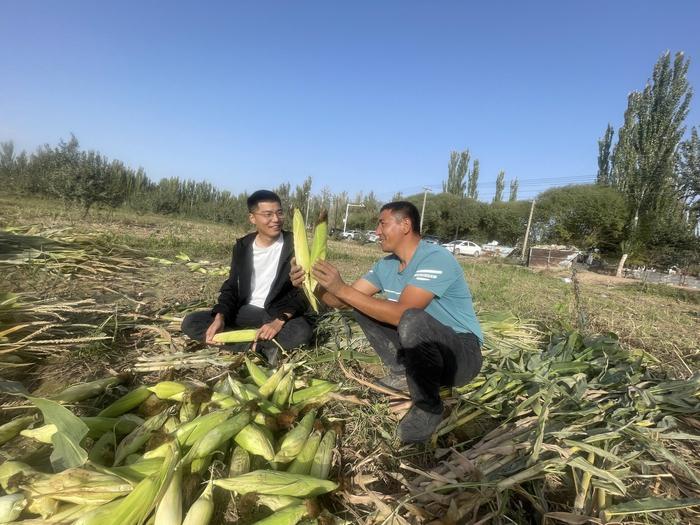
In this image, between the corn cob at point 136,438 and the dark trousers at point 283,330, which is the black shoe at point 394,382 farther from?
the corn cob at point 136,438

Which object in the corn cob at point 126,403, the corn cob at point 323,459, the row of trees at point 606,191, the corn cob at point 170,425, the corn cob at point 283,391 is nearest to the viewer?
the corn cob at point 323,459

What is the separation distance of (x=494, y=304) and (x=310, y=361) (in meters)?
4.33

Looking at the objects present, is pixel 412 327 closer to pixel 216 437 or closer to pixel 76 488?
pixel 216 437

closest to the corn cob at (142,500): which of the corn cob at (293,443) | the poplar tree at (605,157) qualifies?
the corn cob at (293,443)

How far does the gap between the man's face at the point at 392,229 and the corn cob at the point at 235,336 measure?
1164 mm

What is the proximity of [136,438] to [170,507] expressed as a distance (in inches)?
19.8

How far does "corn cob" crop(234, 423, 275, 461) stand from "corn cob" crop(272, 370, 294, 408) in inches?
15.6

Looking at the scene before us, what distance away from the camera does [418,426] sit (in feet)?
6.27

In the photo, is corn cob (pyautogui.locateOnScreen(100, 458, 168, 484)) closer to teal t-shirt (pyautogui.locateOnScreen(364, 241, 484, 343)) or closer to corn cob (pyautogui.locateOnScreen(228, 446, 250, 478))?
corn cob (pyautogui.locateOnScreen(228, 446, 250, 478))

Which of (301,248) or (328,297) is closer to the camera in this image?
(301,248)

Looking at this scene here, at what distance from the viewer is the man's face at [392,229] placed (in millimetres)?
2416

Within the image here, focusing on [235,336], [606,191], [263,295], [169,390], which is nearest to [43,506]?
[169,390]

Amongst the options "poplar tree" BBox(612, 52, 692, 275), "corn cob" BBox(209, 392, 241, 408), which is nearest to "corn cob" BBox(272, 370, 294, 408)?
"corn cob" BBox(209, 392, 241, 408)

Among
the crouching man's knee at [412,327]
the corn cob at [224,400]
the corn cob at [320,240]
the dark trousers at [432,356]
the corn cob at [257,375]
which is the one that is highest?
the corn cob at [320,240]
